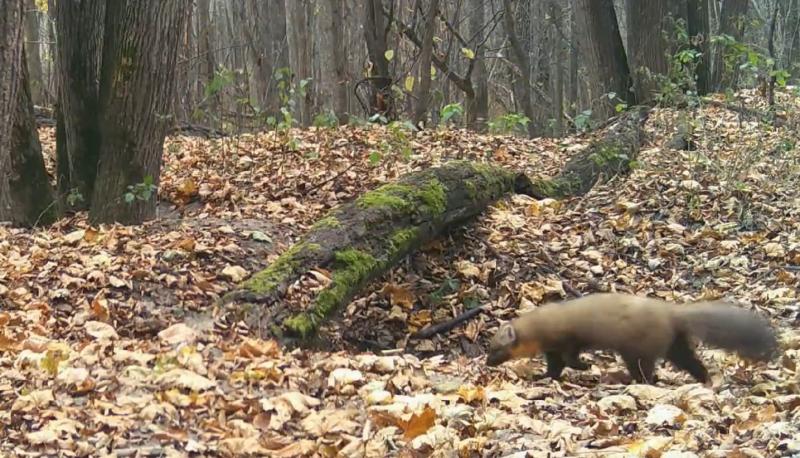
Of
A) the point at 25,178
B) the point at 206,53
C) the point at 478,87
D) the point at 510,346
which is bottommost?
the point at 510,346

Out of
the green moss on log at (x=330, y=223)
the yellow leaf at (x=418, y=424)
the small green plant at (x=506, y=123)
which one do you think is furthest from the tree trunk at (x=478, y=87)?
the yellow leaf at (x=418, y=424)

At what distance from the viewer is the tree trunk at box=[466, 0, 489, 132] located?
53.9 ft

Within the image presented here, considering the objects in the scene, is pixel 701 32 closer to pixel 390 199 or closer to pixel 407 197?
pixel 407 197

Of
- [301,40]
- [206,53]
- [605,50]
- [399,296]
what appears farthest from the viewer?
[301,40]

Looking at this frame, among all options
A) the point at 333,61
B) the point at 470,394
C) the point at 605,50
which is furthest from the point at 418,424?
the point at 333,61

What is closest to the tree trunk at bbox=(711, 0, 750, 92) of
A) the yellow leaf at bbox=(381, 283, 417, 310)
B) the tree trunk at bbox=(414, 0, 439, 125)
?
the tree trunk at bbox=(414, 0, 439, 125)

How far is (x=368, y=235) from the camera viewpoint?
675 cm

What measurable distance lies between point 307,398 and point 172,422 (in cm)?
70

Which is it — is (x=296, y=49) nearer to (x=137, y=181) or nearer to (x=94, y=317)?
(x=137, y=181)

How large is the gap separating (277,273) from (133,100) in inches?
111

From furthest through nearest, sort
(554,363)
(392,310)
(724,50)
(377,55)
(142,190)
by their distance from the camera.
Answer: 1. (724,50)
2. (377,55)
3. (142,190)
4. (392,310)
5. (554,363)

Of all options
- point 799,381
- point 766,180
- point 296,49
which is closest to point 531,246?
point 766,180

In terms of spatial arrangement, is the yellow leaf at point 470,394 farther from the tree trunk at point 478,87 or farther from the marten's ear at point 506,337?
the tree trunk at point 478,87

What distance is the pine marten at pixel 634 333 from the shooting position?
15.9ft
